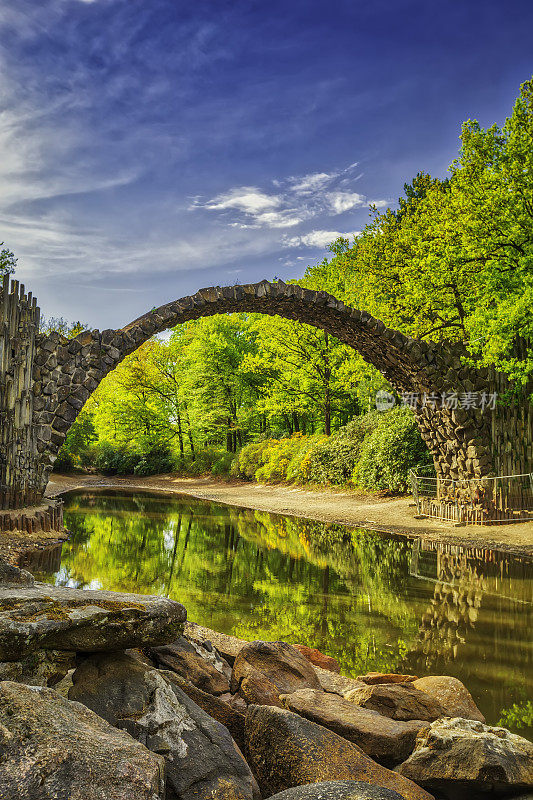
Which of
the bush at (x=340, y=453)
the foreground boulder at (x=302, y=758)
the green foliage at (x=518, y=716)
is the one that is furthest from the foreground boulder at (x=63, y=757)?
the bush at (x=340, y=453)

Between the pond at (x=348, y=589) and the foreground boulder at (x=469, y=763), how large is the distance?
0.93 metres

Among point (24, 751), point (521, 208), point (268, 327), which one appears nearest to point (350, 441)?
point (268, 327)

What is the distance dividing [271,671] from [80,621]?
1.53m

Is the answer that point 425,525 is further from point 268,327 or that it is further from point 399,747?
point 268,327

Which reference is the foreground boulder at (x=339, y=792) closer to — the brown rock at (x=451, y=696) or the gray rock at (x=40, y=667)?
the gray rock at (x=40, y=667)

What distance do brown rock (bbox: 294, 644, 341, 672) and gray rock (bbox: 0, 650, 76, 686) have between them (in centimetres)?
231

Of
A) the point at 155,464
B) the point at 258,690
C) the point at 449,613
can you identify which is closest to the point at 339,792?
the point at 258,690

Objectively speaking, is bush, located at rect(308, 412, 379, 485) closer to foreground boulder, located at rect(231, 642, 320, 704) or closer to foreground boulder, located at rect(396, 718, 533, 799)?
foreground boulder, located at rect(231, 642, 320, 704)

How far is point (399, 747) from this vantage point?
3121 millimetres

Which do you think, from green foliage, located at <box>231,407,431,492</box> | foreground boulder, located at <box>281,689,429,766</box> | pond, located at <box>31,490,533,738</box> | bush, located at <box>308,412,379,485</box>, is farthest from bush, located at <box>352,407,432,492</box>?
foreground boulder, located at <box>281,689,429,766</box>

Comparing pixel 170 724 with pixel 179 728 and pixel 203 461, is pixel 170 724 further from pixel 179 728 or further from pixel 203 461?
pixel 203 461

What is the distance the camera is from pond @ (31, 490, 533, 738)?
16.4ft

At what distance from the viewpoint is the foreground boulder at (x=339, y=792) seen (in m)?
2.06

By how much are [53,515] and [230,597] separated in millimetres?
5133
